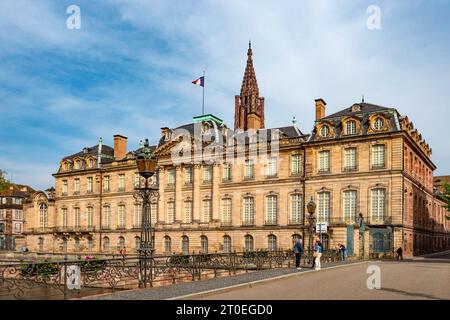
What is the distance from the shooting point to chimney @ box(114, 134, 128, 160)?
5992 cm

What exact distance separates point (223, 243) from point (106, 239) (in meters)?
17.4

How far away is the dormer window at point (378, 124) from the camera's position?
39675 millimetres

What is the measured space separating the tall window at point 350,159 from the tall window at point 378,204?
9.79ft

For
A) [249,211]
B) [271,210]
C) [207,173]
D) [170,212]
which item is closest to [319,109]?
[271,210]

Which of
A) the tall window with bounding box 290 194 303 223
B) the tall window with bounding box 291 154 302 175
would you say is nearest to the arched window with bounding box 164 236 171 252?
the tall window with bounding box 290 194 303 223

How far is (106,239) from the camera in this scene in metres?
57.1

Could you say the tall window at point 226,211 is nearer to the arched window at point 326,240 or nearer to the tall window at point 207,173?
the tall window at point 207,173

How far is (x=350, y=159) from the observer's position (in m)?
41.2

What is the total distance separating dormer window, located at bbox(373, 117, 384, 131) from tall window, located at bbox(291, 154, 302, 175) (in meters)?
7.78

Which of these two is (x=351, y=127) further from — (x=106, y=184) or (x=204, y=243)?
(x=106, y=184)

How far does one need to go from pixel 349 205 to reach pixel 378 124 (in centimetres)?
760

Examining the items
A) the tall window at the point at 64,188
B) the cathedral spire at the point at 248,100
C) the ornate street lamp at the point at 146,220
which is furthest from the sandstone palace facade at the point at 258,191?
the cathedral spire at the point at 248,100
